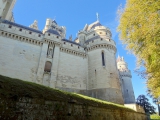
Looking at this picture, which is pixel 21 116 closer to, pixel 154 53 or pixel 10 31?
pixel 154 53

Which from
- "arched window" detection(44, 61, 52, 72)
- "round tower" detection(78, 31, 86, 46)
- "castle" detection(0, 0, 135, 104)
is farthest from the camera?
"round tower" detection(78, 31, 86, 46)

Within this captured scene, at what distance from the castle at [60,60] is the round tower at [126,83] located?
1634 centimetres

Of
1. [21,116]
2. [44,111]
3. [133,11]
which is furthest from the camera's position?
[133,11]

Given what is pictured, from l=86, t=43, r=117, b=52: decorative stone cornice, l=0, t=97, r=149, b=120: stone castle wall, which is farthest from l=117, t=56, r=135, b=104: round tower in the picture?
l=0, t=97, r=149, b=120: stone castle wall

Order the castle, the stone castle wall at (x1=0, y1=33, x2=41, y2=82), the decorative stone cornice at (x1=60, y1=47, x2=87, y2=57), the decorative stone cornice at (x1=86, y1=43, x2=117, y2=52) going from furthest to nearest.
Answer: the decorative stone cornice at (x1=86, y1=43, x2=117, y2=52) → the decorative stone cornice at (x1=60, y1=47, x2=87, y2=57) → the castle → the stone castle wall at (x1=0, y1=33, x2=41, y2=82)

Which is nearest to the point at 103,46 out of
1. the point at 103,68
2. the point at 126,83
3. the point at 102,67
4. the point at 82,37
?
the point at 102,67

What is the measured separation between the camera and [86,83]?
2375 centimetres

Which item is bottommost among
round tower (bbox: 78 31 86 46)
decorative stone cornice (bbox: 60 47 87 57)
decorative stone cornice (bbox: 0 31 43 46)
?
decorative stone cornice (bbox: 60 47 87 57)

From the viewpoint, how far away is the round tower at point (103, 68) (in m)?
21.0

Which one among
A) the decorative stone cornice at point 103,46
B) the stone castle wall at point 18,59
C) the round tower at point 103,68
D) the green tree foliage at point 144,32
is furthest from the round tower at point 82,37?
the green tree foliage at point 144,32

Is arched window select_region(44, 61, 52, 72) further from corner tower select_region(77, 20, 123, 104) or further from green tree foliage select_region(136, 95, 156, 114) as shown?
green tree foliage select_region(136, 95, 156, 114)

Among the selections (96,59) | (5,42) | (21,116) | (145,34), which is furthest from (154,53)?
(5,42)

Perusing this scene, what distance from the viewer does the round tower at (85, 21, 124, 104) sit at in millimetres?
20984

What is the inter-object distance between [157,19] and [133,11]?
1731 millimetres
